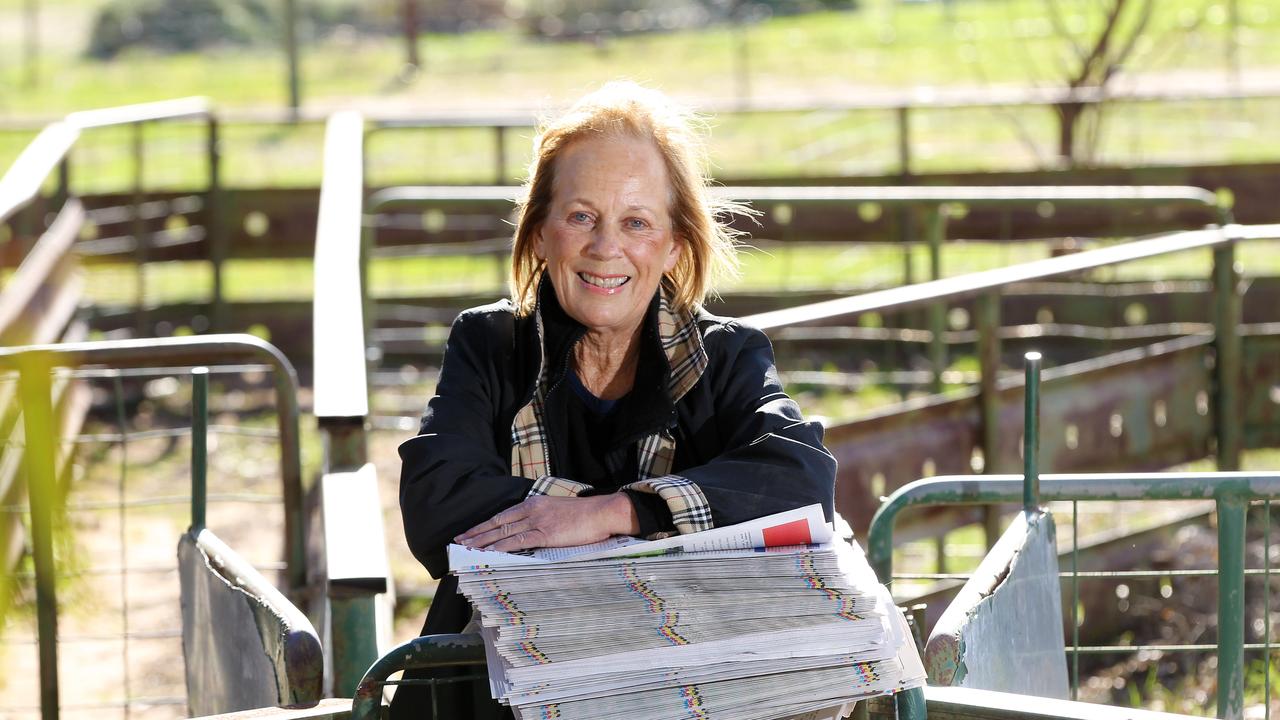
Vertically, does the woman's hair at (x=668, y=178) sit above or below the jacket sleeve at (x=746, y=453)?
above

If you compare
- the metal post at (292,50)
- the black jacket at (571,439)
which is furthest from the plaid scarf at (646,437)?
the metal post at (292,50)

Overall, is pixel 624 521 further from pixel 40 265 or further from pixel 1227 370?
pixel 40 265

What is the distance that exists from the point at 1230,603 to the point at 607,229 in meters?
1.41

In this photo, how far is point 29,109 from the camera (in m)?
22.7

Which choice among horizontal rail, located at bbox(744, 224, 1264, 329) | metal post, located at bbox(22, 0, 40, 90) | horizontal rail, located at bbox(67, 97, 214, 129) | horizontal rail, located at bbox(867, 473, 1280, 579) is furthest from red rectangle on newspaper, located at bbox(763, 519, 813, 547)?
metal post, located at bbox(22, 0, 40, 90)

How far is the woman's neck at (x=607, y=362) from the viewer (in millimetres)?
2680

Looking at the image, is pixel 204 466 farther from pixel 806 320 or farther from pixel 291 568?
pixel 806 320

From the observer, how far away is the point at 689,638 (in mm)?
2061

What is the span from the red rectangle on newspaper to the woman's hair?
58 cm

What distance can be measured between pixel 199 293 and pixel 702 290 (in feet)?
30.2

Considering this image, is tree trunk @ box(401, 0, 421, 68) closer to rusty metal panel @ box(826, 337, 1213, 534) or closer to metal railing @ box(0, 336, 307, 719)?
rusty metal panel @ box(826, 337, 1213, 534)

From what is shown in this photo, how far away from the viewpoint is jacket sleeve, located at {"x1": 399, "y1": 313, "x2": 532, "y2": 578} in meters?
2.39

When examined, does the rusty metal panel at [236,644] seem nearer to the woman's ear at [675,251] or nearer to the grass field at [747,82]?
the woman's ear at [675,251]

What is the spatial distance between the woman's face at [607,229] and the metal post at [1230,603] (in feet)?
3.72
